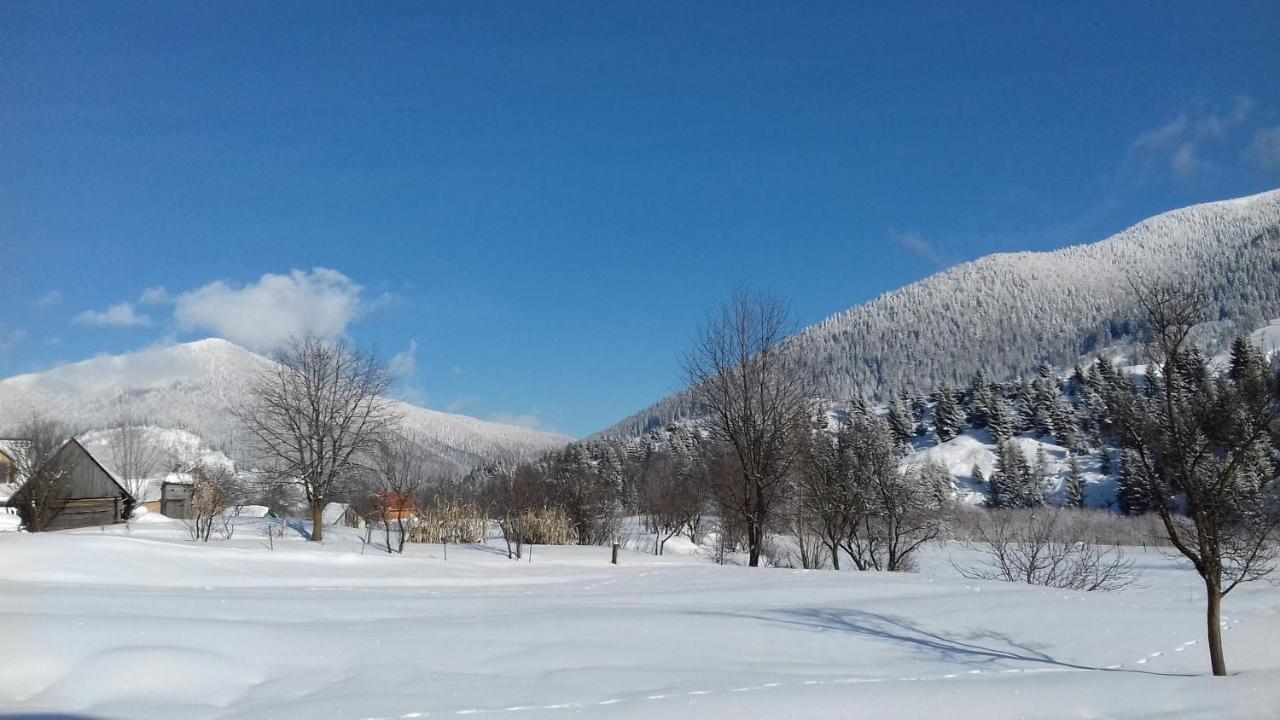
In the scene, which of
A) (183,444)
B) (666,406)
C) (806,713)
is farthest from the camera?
(666,406)

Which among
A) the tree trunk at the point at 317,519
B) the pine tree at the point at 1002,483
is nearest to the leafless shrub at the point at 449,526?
the tree trunk at the point at 317,519

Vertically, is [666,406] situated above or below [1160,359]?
above

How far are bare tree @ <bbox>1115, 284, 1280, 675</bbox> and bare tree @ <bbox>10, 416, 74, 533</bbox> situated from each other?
108 feet

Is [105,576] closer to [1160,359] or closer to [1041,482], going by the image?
[1160,359]

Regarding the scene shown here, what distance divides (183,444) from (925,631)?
138 meters

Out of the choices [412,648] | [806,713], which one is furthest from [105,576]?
[806,713]

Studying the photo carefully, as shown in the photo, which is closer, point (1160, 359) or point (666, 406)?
point (1160, 359)

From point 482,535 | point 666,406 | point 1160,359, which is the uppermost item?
point 666,406

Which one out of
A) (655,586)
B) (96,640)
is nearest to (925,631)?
(655,586)

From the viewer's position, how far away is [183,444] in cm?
12525

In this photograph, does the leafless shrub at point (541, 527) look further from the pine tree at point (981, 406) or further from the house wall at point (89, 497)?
the pine tree at point (981, 406)

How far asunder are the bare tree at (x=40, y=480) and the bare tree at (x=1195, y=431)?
33026 millimetres

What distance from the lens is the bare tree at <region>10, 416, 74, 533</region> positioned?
1147 inches

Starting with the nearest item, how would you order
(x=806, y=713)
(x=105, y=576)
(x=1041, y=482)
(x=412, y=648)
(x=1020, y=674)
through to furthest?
(x=806, y=713)
(x=412, y=648)
(x=1020, y=674)
(x=105, y=576)
(x=1041, y=482)
